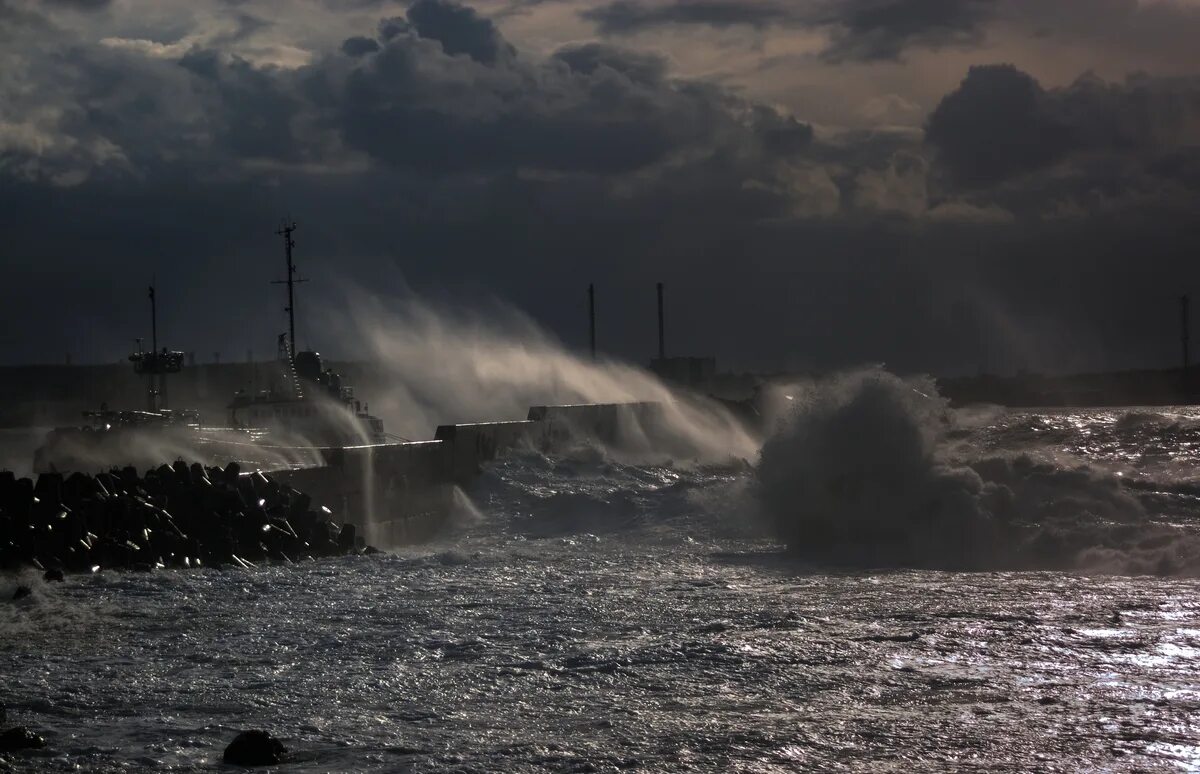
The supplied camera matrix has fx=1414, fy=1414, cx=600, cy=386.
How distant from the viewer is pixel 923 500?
58.3ft

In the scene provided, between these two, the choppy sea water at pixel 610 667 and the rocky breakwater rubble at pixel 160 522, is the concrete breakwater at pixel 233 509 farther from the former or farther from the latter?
the choppy sea water at pixel 610 667

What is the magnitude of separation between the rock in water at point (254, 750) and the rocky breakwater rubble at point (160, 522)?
272 inches

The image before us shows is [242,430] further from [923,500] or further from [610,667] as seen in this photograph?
[610,667]

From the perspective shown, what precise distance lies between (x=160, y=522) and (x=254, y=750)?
345 inches

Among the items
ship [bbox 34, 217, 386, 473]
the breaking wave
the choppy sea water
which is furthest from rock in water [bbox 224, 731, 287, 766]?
ship [bbox 34, 217, 386, 473]

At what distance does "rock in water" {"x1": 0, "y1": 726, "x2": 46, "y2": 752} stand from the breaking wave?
10.1 m

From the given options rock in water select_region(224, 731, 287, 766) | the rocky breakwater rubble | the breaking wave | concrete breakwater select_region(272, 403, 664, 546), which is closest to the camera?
rock in water select_region(224, 731, 287, 766)

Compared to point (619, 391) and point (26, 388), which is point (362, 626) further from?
Answer: point (26, 388)

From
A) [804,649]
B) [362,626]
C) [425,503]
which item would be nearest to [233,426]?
[425,503]

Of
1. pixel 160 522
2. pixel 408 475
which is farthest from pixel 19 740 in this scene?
pixel 408 475

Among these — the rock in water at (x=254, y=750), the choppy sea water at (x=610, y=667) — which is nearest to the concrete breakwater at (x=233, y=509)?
the choppy sea water at (x=610, y=667)

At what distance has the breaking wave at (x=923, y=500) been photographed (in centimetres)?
1545

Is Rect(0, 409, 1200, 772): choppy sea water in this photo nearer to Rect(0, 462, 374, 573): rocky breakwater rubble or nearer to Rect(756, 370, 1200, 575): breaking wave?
Rect(0, 462, 374, 573): rocky breakwater rubble

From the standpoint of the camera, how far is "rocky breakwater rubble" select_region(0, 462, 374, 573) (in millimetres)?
13531
